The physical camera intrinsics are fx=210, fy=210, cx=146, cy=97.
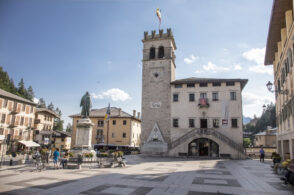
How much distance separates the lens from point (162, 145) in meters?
37.9

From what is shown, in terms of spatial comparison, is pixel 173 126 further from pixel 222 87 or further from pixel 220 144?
pixel 222 87

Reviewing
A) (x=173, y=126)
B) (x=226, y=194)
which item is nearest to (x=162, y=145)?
(x=173, y=126)

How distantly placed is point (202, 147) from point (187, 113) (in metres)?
6.45

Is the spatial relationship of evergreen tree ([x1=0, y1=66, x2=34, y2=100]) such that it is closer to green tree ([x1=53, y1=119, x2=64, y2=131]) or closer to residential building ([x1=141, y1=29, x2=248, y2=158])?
green tree ([x1=53, y1=119, x2=64, y2=131])

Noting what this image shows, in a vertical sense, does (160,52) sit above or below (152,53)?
above

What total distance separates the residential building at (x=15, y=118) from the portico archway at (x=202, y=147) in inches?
→ 1312

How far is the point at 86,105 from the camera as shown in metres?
22.4

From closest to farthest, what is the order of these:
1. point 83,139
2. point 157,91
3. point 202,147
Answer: point 83,139, point 202,147, point 157,91

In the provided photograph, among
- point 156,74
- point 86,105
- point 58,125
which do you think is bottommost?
point 58,125

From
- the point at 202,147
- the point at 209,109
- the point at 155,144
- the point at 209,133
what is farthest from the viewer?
the point at 155,144

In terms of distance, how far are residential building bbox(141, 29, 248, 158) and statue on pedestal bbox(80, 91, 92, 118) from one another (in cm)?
1891

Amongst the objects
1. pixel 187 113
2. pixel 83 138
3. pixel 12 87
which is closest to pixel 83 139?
pixel 83 138

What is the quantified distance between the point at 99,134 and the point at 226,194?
48.8m

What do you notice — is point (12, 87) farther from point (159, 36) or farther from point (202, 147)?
point (202, 147)
